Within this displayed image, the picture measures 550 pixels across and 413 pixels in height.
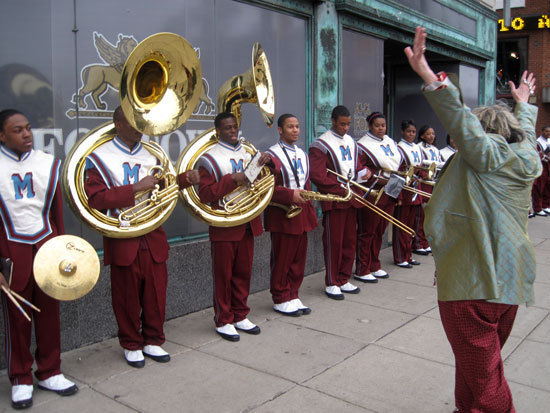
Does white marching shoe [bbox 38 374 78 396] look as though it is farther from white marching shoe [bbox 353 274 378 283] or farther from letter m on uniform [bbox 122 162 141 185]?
white marching shoe [bbox 353 274 378 283]

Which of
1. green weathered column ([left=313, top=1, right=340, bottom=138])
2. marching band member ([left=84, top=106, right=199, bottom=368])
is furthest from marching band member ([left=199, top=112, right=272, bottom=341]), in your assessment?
green weathered column ([left=313, top=1, right=340, bottom=138])

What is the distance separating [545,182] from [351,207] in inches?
322

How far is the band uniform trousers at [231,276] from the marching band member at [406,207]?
10.6 ft

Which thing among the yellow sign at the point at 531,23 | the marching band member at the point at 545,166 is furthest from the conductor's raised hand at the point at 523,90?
the yellow sign at the point at 531,23

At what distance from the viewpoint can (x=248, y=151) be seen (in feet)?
16.0

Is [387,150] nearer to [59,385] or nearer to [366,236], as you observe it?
[366,236]

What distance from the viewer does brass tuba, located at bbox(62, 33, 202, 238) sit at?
3.78m

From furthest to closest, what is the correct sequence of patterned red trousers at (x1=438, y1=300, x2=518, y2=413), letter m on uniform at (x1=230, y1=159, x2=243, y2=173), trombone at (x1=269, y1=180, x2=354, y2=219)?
trombone at (x1=269, y1=180, x2=354, y2=219)
letter m on uniform at (x1=230, y1=159, x2=243, y2=173)
patterned red trousers at (x1=438, y1=300, x2=518, y2=413)

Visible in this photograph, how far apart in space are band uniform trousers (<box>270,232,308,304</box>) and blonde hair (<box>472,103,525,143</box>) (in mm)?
2653

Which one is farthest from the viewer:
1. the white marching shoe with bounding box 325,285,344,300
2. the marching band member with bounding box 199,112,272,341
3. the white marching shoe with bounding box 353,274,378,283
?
the white marching shoe with bounding box 353,274,378,283

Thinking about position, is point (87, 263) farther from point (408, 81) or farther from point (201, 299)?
point (408, 81)

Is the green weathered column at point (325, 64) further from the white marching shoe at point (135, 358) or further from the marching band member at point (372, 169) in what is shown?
the white marching shoe at point (135, 358)

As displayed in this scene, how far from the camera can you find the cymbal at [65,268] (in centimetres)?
333

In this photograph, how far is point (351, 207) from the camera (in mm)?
6219
